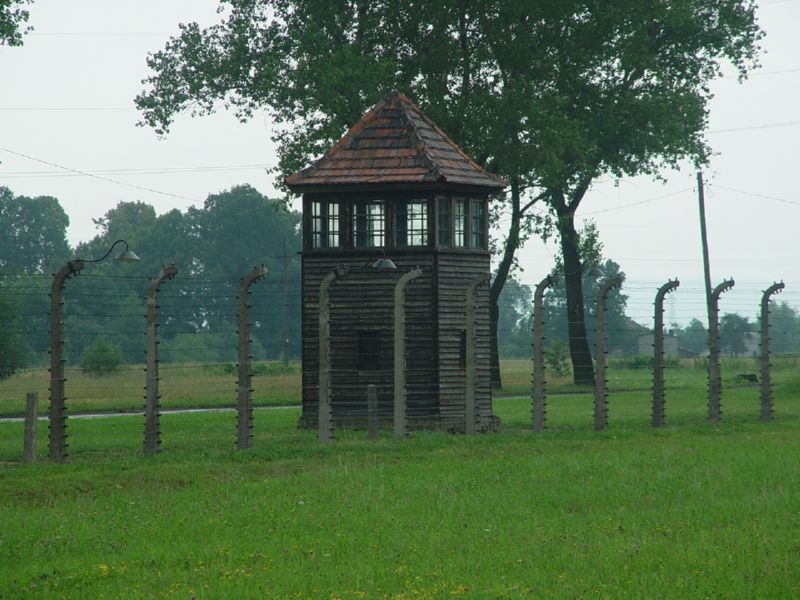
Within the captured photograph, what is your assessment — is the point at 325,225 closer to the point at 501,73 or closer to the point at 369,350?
the point at 369,350

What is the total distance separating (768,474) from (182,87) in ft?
110

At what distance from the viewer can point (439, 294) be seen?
103 ft

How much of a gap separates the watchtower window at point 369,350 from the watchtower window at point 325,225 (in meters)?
2.34

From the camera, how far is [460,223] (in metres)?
32.2

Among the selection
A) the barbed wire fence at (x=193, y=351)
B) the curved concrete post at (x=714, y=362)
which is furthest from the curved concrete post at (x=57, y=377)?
the curved concrete post at (x=714, y=362)

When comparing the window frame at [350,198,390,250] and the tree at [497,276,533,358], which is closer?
the window frame at [350,198,390,250]

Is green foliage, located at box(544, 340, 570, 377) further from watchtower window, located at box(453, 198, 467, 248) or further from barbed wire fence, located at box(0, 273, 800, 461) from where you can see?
watchtower window, located at box(453, 198, 467, 248)

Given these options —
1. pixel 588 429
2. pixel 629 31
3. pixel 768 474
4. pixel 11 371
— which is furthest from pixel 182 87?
pixel 768 474

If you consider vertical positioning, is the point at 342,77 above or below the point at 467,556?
above

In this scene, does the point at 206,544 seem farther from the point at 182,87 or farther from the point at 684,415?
the point at 182,87

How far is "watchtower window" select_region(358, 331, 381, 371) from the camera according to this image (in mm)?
31531

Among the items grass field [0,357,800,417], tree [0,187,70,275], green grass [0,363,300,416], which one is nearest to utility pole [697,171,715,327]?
grass field [0,357,800,417]

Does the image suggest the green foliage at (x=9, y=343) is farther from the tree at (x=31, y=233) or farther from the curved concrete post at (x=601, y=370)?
the tree at (x=31, y=233)

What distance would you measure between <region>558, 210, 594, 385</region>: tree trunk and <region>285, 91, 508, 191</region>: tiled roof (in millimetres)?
23132
